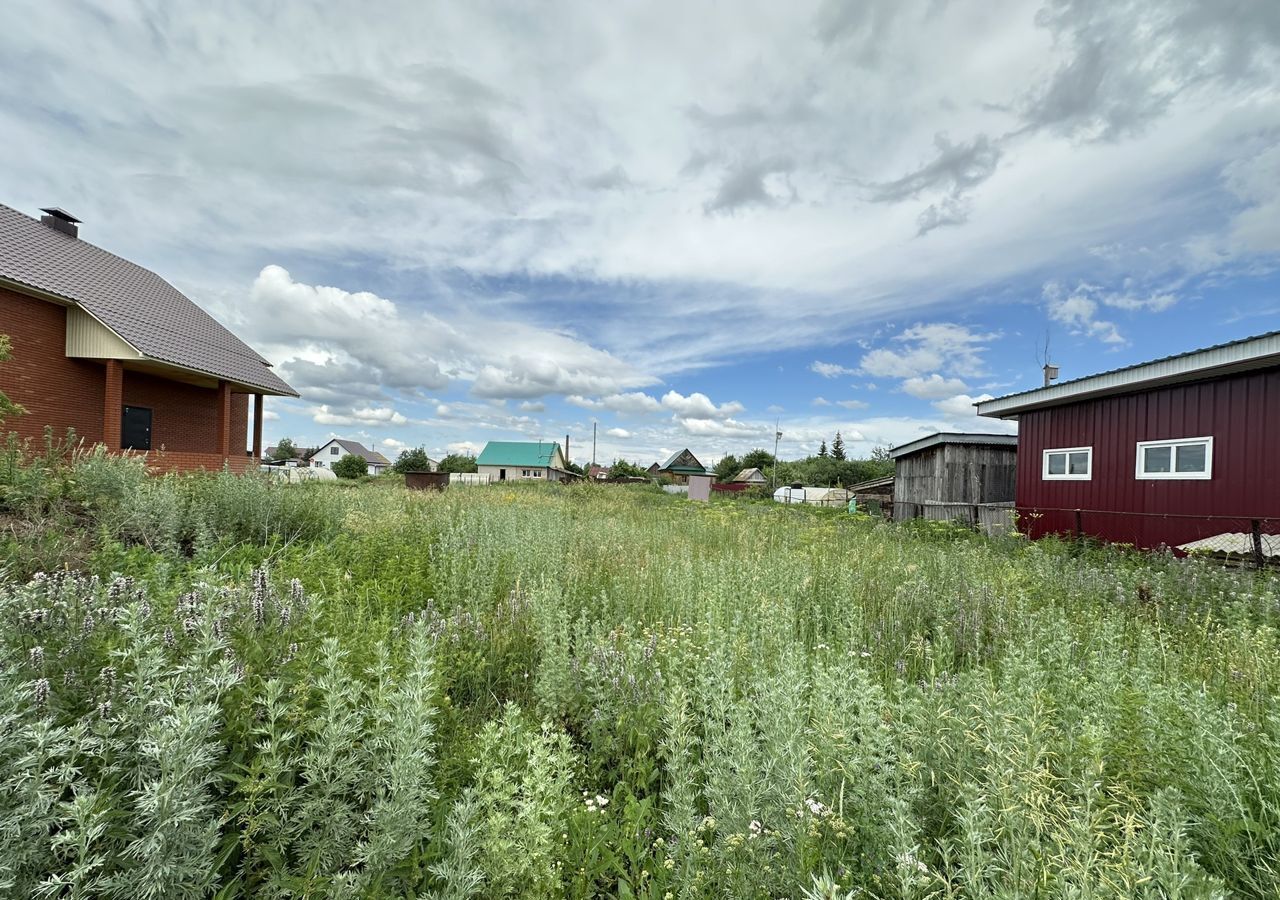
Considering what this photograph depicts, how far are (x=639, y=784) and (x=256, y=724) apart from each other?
4.83 feet

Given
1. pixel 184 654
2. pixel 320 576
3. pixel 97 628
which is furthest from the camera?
pixel 320 576

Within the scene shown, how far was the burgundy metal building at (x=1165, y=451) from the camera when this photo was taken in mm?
8914

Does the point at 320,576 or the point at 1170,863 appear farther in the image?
the point at 320,576

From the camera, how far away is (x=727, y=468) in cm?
8462

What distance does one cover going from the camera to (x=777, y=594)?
520 centimetres

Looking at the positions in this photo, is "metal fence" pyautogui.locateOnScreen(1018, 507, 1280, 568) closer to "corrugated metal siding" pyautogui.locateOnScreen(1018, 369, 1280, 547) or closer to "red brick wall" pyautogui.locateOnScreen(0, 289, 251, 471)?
"corrugated metal siding" pyautogui.locateOnScreen(1018, 369, 1280, 547)

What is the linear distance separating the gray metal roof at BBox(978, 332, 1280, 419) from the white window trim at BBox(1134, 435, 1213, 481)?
1093mm

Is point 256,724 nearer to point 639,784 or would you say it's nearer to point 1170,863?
point 639,784

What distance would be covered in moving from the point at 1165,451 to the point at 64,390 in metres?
25.5

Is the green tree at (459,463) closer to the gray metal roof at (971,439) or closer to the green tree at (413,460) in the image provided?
the green tree at (413,460)

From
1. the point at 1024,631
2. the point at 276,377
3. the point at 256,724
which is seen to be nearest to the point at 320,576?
the point at 256,724

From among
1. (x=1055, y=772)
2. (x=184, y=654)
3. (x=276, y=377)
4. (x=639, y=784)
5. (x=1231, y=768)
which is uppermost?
(x=276, y=377)

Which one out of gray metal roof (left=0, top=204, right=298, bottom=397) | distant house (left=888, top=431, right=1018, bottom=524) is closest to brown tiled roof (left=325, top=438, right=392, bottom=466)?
gray metal roof (left=0, top=204, right=298, bottom=397)

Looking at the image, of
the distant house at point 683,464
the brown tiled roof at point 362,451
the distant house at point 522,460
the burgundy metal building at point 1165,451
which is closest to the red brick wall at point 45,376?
the burgundy metal building at point 1165,451
